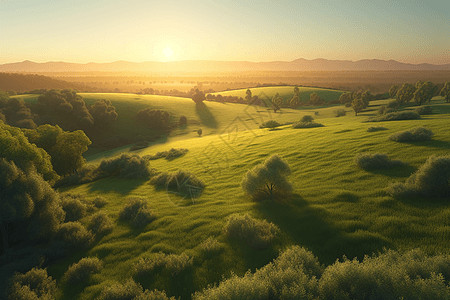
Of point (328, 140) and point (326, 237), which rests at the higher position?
point (328, 140)

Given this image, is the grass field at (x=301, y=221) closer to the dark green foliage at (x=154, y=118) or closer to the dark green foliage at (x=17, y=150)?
the dark green foliage at (x=17, y=150)

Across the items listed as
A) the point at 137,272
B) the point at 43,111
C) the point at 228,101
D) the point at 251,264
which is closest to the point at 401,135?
the point at 251,264

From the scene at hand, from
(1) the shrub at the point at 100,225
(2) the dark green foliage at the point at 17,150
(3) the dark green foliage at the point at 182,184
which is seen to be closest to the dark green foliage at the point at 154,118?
(3) the dark green foliage at the point at 182,184

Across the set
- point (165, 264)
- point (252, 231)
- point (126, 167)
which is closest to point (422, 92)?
point (252, 231)

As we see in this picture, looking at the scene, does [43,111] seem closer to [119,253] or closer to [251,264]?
[119,253]

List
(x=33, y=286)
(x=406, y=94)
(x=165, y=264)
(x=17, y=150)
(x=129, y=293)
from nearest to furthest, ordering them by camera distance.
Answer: (x=129, y=293) < (x=33, y=286) < (x=165, y=264) < (x=17, y=150) < (x=406, y=94)

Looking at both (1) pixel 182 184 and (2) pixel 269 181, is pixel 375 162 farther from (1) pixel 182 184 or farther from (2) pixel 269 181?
(1) pixel 182 184

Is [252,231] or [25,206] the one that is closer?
[252,231]
